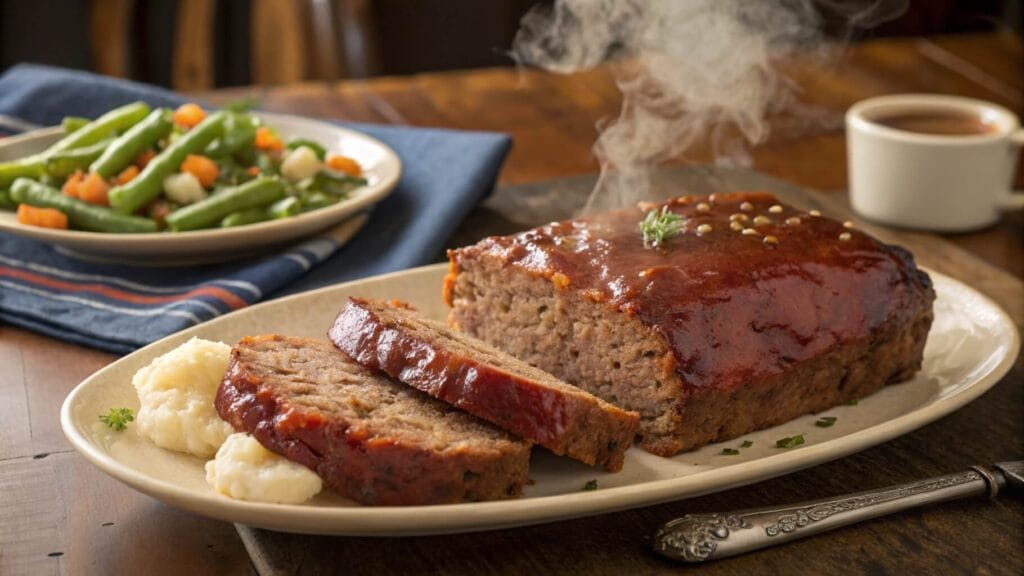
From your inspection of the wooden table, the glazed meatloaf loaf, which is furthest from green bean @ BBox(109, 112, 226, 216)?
the glazed meatloaf loaf

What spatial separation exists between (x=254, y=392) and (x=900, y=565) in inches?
64.5

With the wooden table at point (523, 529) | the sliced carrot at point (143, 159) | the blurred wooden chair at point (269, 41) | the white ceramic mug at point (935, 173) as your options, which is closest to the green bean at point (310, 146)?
the sliced carrot at point (143, 159)

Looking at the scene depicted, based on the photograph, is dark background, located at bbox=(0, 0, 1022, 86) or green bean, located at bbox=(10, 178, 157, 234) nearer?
green bean, located at bbox=(10, 178, 157, 234)

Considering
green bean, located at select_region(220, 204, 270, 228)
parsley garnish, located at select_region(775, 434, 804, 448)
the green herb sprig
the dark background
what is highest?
green bean, located at select_region(220, 204, 270, 228)

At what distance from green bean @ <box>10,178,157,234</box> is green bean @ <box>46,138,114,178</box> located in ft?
0.46

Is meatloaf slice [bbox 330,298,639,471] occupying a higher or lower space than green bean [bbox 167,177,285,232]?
higher

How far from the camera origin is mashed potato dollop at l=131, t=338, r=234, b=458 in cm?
309

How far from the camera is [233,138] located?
17.2 ft

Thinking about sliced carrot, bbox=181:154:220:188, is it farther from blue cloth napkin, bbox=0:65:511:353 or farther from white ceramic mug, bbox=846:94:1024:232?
white ceramic mug, bbox=846:94:1024:232

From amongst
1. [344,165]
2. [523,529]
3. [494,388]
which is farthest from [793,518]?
[344,165]

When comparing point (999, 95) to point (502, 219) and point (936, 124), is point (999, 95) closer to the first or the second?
point (936, 124)

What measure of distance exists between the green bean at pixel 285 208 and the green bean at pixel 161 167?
0.44 metres

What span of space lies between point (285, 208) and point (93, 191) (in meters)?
0.79

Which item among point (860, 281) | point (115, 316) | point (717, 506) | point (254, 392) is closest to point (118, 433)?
point (254, 392)
